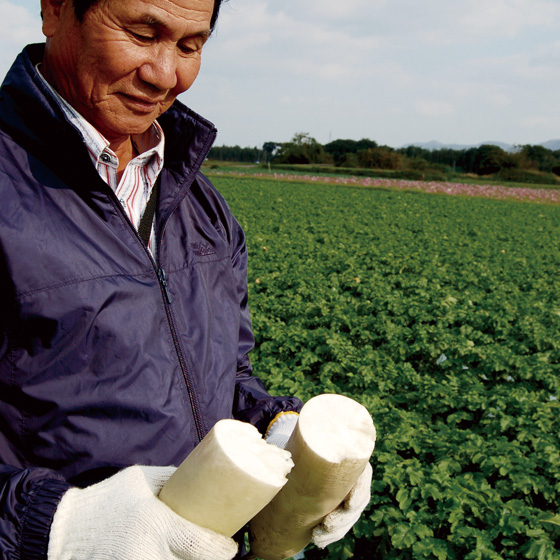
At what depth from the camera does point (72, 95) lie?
1.33 metres

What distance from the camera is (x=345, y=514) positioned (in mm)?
1400

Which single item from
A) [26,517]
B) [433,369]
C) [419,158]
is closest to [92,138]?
[26,517]

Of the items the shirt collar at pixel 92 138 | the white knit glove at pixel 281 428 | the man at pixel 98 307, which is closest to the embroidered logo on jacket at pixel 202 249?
the man at pixel 98 307

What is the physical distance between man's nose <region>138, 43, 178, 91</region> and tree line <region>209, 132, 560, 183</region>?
50.7 m

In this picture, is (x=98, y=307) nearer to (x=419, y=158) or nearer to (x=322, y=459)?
(x=322, y=459)

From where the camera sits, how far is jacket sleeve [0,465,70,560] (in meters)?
1.05

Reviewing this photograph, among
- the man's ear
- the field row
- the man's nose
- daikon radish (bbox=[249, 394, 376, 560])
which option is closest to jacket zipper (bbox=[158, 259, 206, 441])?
daikon radish (bbox=[249, 394, 376, 560])

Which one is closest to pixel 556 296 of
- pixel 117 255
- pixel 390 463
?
pixel 390 463

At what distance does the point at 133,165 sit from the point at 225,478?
3.15 feet

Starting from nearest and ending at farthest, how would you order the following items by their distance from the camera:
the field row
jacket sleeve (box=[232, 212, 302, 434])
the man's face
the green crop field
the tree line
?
the man's face, jacket sleeve (box=[232, 212, 302, 434]), the green crop field, the field row, the tree line

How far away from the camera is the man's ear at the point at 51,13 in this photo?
1281mm

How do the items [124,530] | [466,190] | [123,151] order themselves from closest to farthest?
[124,530] < [123,151] < [466,190]

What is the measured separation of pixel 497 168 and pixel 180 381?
7045 centimetres

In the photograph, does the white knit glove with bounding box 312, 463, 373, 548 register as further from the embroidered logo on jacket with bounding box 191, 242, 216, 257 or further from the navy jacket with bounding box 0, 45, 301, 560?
the embroidered logo on jacket with bounding box 191, 242, 216, 257
